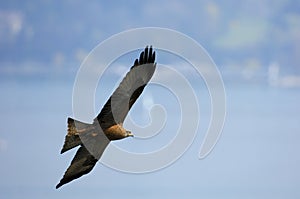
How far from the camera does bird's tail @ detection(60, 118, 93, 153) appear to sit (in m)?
23.5

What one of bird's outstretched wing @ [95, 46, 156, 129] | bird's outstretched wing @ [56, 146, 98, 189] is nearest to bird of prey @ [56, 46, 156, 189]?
bird's outstretched wing @ [95, 46, 156, 129]

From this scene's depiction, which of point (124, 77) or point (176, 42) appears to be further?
point (176, 42)

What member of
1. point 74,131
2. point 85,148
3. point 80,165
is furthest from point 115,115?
point 80,165

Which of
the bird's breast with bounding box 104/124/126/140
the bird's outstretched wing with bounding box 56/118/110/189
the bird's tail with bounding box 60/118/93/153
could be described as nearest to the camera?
the bird's tail with bounding box 60/118/93/153

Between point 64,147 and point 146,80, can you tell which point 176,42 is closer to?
point 146,80

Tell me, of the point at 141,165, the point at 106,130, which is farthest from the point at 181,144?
the point at 106,130

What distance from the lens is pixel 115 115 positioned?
23.9 meters

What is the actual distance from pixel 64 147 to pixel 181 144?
3.85 meters

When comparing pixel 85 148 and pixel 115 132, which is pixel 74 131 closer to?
pixel 115 132

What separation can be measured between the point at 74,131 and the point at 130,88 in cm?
176

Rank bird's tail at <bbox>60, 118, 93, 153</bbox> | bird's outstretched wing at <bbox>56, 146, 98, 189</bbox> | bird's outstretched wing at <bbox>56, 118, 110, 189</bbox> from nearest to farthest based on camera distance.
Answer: bird's tail at <bbox>60, 118, 93, 153</bbox>
bird's outstretched wing at <bbox>56, 118, 110, 189</bbox>
bird's outstretched wing at <bbox>56, 146, 98, 189</bbox>

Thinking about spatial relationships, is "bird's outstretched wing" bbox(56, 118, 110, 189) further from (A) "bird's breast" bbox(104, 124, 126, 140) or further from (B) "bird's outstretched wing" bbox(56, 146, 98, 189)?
(A) "bird's breast" bbox(104, 124, 126, 140)

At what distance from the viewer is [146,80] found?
77.9ft

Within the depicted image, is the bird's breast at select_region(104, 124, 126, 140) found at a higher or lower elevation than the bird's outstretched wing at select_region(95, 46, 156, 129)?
lower
